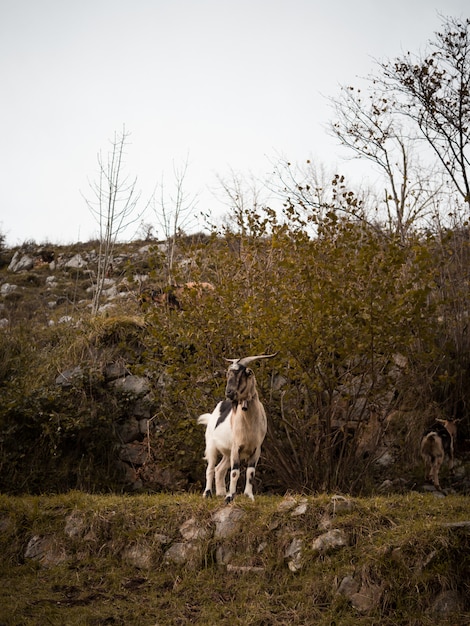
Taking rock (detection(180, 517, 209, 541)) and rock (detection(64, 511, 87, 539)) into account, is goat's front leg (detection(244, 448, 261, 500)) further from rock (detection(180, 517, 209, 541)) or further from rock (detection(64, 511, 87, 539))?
rock (detection(64, 511, 87, 539))

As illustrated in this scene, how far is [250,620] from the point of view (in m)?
6.02

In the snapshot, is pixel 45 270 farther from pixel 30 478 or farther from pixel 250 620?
pixel 250 620

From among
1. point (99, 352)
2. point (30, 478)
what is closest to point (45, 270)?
point (99, 352)

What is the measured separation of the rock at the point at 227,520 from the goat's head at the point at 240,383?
3.95ft

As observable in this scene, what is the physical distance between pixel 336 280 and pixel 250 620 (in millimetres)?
4656

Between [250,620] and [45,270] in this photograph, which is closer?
[250,620]

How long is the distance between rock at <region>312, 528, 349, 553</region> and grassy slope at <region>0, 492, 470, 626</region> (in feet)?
0.21

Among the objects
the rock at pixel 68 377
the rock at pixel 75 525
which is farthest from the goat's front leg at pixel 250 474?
the rock at pixel 68 377

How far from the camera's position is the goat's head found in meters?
7.69

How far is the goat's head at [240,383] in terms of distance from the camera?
7.69 m

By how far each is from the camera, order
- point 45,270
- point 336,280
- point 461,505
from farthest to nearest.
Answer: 1. point 45,270
2. point 336,280
3. point 461,505

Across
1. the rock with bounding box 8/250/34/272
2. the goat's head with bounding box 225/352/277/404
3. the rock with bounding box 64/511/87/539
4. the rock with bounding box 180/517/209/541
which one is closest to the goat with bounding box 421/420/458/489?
the goat's head with bounding box 225/352/277/404

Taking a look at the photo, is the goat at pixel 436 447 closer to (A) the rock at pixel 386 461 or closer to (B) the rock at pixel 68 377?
(A) the rock at pixel 386 461

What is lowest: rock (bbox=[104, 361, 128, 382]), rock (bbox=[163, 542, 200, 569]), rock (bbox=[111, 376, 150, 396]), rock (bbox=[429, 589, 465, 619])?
rock (bbox=[163, 542, 200, 569])
